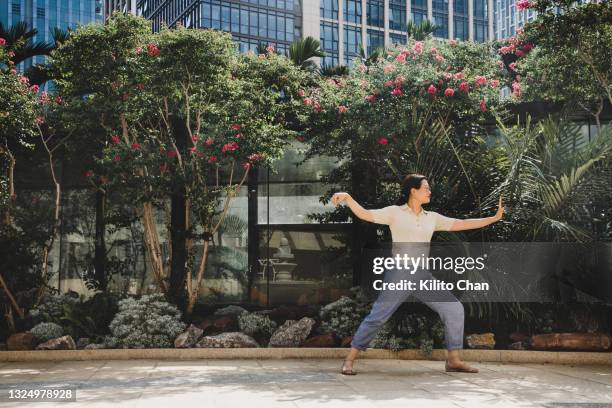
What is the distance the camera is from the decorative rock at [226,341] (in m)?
9.52

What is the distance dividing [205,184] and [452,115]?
3.77m

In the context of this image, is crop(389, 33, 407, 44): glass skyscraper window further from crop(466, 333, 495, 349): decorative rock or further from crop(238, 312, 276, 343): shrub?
crop(466, 333, 495, 349): decorative rock

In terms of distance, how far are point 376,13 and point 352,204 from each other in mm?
75236

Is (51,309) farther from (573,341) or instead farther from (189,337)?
(573,341)

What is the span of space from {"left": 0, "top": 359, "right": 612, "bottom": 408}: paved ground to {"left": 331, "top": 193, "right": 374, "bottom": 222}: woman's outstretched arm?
151 centimetres

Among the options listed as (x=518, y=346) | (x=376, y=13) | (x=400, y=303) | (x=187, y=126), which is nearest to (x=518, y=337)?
(x=518, y=346)

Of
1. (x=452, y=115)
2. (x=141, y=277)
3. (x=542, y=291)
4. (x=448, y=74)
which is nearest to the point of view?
(x=542, y=291)

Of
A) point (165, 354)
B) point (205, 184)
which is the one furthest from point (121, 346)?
point (205, 184)

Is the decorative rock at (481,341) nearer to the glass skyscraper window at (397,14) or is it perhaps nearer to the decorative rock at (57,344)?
the decorative rock at (57,344)

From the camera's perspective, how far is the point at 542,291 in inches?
360

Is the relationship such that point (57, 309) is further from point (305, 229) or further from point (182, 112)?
point (305, 229)

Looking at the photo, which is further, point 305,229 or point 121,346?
point 305,229

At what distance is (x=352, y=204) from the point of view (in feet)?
21.5

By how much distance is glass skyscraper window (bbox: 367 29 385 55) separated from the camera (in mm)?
77250
